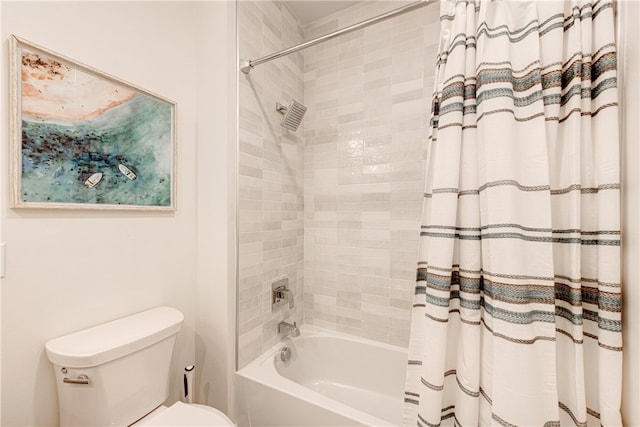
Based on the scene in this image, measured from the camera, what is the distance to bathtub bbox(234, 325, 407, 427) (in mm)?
1204

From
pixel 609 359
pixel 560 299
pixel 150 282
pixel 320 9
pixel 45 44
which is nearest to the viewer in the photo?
pixel 609 359

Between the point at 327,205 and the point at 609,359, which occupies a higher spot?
the point at 327,205

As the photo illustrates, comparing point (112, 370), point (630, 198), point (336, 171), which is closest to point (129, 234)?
point (112, 370)

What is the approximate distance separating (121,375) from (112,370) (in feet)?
0.15

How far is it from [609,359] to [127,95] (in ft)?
5.88

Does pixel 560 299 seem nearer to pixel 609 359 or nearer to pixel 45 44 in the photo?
pixel 609 359

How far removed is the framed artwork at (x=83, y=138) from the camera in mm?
885

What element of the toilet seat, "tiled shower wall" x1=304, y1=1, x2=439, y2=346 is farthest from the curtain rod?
the toilet seat

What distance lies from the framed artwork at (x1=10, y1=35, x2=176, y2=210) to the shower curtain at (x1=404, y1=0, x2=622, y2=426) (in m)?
1.20

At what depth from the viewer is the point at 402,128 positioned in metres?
1.65

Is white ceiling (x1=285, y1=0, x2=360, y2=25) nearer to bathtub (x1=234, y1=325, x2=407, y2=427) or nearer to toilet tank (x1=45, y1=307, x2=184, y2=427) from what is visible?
toilet tank (x1=45, y1=307, x2=184, y2=427)

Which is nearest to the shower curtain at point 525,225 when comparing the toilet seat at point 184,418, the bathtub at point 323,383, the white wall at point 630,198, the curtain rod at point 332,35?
the white wall at point 630,198

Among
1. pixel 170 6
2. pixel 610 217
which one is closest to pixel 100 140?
pixel 170 6

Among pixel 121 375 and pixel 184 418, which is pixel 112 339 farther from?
pixel 184 418
